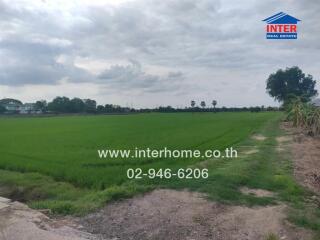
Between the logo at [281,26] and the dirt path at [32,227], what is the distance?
369 inches

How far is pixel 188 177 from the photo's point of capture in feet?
26.8

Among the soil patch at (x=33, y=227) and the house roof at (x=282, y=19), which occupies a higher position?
the house roof at (x=282, y=19)

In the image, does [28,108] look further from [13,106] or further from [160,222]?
[160,222]

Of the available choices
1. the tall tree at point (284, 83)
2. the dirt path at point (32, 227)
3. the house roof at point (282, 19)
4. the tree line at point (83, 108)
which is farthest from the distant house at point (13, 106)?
the dirt path at point (32, 227)

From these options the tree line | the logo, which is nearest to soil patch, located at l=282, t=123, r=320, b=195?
the logo

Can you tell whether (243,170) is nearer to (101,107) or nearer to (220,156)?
(220,156)

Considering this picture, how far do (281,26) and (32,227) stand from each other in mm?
11032

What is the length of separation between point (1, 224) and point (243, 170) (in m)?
5.69

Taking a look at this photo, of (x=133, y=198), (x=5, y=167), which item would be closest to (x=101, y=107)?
(x=5, y=167)

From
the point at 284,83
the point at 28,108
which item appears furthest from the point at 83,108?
the point at 284,83

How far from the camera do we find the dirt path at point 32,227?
4.79 metres

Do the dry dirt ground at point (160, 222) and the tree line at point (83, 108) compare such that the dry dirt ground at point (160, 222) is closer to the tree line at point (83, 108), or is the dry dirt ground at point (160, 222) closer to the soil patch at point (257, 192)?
the soil patch at point (257, 192)

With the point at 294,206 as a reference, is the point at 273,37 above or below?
above

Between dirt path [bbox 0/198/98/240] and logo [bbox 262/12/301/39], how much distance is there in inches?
369
